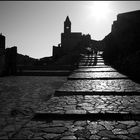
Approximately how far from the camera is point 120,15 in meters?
18.7

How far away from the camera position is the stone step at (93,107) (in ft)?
14.3

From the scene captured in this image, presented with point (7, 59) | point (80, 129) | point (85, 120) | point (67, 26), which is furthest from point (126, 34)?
point (67, 26)

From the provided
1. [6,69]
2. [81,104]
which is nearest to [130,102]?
[81,104]

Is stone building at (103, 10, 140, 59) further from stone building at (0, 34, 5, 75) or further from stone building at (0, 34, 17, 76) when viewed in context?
stone building at (0, 34, 5, 75)

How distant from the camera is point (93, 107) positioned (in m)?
4.92

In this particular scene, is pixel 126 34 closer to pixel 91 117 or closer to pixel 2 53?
pixel 2 53

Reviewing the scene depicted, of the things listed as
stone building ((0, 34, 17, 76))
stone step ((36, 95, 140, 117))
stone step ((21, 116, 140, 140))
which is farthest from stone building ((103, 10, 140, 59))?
stone step ((21, 116, 140, 140))

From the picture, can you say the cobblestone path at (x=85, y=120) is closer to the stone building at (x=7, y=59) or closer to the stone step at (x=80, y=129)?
the stone step at (x=80, y=129)

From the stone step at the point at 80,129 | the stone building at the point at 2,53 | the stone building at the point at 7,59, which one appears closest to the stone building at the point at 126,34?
the stone building at the point at 7,59

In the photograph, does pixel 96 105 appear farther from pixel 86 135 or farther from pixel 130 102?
pixel 86 135

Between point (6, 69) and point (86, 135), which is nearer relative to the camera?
point (86, 135)

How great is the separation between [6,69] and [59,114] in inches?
458

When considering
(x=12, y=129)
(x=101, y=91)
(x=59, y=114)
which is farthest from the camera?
(x=101, y=91)

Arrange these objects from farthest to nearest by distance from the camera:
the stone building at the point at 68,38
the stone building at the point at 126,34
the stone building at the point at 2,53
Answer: the stone building at the point at 68,38
the stone building at the point at 126,34
the stone building at the point at 2,53
